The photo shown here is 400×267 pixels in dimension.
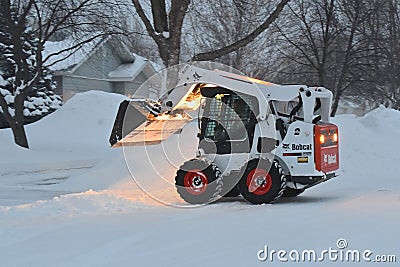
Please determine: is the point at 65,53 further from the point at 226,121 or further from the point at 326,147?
the point at 326,147

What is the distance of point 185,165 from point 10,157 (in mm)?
8882

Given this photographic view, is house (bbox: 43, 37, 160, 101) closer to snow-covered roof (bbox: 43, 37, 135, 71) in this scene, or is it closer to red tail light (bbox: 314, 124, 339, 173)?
snow-covered roof (bbox: 43, 37, 135, 71)

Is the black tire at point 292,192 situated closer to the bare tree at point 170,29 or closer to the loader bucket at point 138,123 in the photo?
the loader bucket at point 138,123

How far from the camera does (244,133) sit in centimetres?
931

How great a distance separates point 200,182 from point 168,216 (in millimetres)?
1592

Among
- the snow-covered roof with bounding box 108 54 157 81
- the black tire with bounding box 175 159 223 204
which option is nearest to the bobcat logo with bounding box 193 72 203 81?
the black tire with bounding box 175 159 223 204

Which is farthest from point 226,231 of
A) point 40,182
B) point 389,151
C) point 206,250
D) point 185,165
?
point 389,151

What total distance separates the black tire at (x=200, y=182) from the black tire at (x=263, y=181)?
1.54ft

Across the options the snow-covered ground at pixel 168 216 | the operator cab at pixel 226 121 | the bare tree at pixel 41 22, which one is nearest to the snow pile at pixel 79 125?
the bare tree at pixel 41 22

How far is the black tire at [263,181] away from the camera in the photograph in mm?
8922

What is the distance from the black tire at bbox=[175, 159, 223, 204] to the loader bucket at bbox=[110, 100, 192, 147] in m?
0.97

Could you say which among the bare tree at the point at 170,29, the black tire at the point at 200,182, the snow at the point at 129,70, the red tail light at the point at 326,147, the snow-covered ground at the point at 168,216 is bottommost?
the snow-covered ground at the point at 168,216

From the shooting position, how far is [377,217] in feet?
23.7

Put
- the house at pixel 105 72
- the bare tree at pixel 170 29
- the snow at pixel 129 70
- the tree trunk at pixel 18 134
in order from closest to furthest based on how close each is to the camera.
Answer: the bare tree at pixel 170 29 < the tree trunk at pixel 18 134 < the house at pixel 105 72 < the snow at pixel 129 70
